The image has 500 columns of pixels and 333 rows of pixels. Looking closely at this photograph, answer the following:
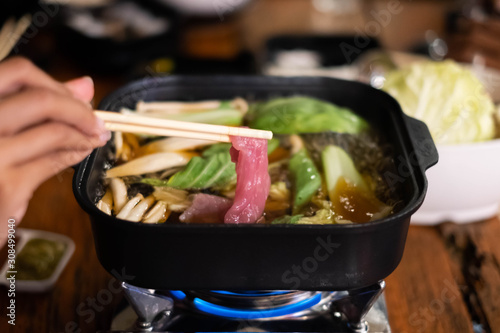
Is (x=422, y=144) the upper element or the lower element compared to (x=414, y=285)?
Answer: upper

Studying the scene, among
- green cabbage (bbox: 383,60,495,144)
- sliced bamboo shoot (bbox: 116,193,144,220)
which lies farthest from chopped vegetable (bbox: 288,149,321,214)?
green cabbage (bbox: 383,60,495,144)

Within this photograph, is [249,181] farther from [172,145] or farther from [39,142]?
[39,142]

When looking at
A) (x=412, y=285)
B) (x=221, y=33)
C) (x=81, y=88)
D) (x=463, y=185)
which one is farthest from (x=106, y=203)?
(x=221, y=33)

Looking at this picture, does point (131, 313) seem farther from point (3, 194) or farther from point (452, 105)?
point (452, 105)

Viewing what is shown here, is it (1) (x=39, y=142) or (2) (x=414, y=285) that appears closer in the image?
(1) (x=39, y=142)

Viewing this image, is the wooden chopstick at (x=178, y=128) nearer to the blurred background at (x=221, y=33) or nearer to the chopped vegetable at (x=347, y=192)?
the chopped vegetable at (x=347, y=192)

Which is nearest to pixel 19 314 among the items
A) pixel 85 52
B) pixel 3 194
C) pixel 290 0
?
pixel 3 194
